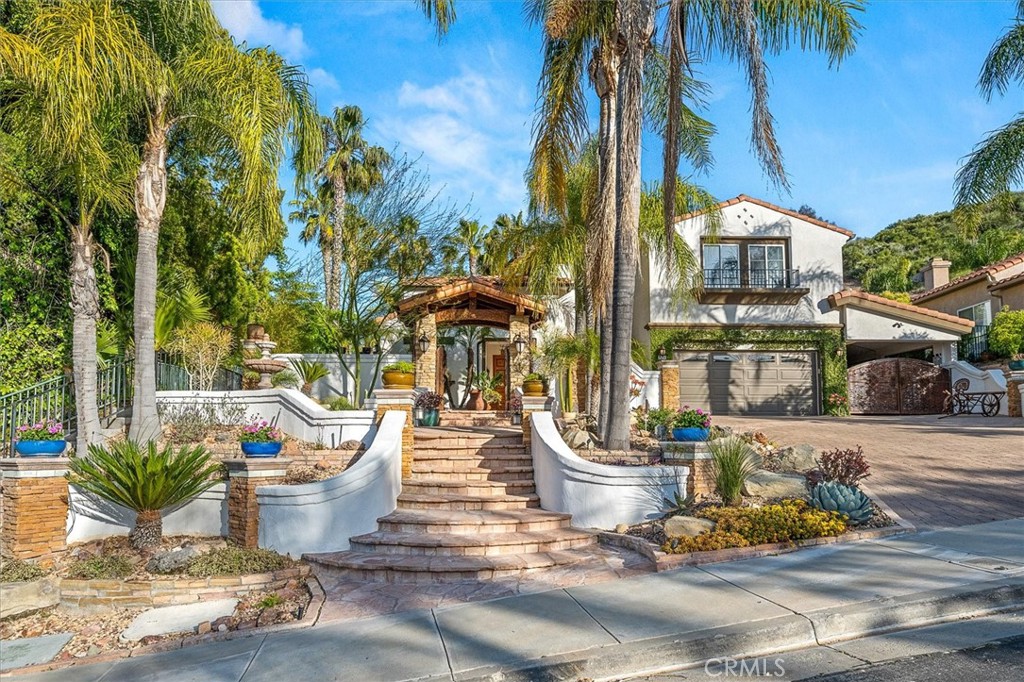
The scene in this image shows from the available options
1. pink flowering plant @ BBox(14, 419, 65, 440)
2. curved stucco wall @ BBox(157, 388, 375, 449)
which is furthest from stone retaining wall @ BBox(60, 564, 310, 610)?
curved stucco wall @ BBox(157, 388, 375, 449)

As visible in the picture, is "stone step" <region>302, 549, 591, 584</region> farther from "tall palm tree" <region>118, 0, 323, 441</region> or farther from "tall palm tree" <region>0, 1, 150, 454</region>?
"tall palm tree" <region>0, 1, 150, 454</region>

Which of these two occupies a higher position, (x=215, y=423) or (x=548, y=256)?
(x=548, y=256)

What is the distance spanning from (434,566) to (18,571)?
4.44 m

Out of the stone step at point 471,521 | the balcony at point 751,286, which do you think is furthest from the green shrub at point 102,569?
the balcony at point 751,286

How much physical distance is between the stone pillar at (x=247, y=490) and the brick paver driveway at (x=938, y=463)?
7.64m

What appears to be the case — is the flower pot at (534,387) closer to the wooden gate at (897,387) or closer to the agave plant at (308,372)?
the agave plant at (308,372)

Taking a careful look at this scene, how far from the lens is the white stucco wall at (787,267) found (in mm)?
22047

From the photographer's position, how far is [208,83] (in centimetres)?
991

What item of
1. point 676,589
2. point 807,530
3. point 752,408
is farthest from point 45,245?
point 752,408

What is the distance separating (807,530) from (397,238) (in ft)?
35.9

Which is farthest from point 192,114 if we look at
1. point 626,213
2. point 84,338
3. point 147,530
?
point 626,213

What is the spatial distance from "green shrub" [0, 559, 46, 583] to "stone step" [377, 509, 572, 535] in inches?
145

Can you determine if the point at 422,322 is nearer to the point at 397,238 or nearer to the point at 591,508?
the point at 397,238

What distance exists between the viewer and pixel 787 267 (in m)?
22.2
